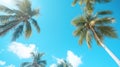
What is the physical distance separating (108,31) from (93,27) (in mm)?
1857

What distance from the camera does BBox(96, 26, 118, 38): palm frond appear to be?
24.0 metres

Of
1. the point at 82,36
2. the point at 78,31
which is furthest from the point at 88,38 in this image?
the point at 78,31

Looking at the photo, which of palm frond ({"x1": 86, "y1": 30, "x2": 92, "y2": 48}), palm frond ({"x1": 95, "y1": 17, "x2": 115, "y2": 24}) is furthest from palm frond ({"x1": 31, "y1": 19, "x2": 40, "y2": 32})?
palm frond ({"x1": 95, "y1": 17, "x2": 115, "y2": 24})

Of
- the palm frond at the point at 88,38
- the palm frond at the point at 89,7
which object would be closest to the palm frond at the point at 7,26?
the palm frond at the point at 89,7

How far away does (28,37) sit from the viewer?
984 inches

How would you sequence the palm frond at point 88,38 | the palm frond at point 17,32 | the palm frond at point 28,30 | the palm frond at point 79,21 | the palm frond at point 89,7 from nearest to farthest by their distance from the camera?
the palm frond at point 17,32 < the palm frond at point 89,7 < the palm frond at point 28,30 < the palm frond at point 88,38 < the palm frond at point 79,21

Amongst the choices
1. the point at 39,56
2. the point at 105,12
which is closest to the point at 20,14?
the point at 105,12

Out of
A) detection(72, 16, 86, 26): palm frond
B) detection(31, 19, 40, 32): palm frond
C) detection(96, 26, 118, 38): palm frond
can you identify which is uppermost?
detection(31, 19, 40, 32): palm frond

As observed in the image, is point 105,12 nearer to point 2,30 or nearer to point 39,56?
point 2,30

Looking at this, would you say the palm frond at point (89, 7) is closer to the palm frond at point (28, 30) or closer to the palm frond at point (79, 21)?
the palm frond at point (79, 21)

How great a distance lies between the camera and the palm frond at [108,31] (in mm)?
23967

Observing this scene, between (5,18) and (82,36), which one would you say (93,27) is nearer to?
(82,36)

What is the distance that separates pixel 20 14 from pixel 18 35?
252 centimetres

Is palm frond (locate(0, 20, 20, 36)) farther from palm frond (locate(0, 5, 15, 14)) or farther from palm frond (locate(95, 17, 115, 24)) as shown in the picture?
palm frond (locate(95, 17, 115, 24))
